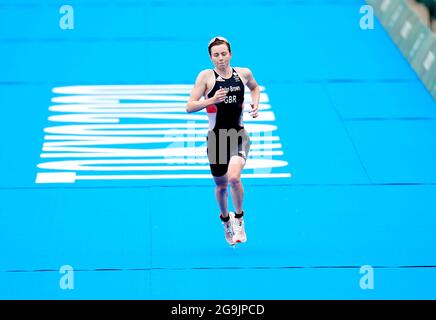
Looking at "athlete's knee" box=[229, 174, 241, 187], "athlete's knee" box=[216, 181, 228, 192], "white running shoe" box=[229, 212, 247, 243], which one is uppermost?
"athlete's knee" box=[216, 181, 228, 192]

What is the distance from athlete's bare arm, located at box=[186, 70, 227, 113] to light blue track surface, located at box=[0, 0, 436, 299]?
1.57 m

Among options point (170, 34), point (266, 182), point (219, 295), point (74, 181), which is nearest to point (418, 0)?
point (170, 34)

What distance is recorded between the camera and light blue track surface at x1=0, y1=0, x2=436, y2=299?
31.3ft

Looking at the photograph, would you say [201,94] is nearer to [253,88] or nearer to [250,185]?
[253,88]

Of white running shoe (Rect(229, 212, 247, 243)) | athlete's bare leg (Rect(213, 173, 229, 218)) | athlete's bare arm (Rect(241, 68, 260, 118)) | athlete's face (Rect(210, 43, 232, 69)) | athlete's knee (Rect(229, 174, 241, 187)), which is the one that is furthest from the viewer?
white running shoe (Rect(229, 212, 247, 243))

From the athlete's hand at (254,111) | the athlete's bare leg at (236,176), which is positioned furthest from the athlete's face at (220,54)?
the athlete's bare leg at (236,176)

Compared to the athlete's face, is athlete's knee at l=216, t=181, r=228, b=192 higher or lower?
lower

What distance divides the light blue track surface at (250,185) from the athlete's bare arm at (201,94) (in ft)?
5.16

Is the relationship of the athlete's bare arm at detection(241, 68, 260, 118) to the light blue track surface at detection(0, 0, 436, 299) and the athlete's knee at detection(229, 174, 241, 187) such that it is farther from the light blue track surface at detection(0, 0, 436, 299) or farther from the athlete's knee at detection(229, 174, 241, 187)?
the light blue track surface at detection(0, 0, 436, 299)

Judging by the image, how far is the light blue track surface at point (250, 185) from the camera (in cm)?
955

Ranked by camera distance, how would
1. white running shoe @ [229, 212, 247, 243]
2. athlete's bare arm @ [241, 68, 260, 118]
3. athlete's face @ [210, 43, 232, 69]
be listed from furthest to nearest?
white running shoe @ [229, 212, 247, 243] → athlete's bare arm @ [241, 68, 260, 118] → athlete's face @ [210, 43, 232, 69]

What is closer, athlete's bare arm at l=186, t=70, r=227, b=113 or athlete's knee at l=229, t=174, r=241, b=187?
athlete's bare arm at l=186, t=70, r=227, b=113

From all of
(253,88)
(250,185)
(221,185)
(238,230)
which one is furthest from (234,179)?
(250,185)

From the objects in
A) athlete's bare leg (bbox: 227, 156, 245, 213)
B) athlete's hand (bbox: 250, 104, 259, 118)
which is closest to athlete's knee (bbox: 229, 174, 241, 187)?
athlete's bare leg (bbox: 227, 156, 245, 213)
